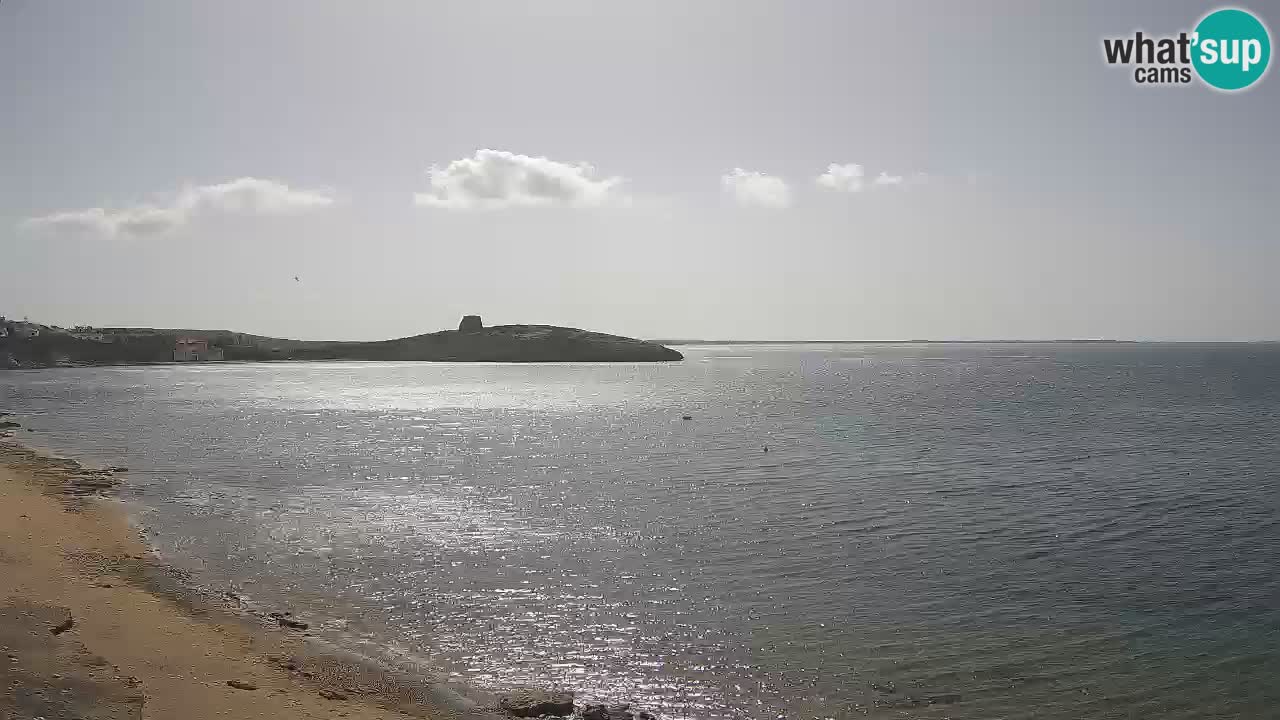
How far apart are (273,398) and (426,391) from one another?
3082 cm

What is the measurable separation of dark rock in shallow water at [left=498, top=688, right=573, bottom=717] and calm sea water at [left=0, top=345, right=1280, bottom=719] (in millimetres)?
815

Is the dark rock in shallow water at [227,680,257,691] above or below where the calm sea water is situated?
above

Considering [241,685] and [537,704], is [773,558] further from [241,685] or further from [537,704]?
[241,685]

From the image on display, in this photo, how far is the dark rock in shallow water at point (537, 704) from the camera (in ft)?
48.2

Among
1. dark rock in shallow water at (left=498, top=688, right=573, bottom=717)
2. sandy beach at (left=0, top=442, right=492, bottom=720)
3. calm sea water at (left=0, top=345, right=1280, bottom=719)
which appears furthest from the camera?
calm sea water at (left=0, top=345, right=1280, bottom=719)

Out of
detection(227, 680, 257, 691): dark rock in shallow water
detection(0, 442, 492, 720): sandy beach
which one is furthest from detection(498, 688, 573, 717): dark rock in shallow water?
detection(227, 680, 257, 691): dark rock in shallow water

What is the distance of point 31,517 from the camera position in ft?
87.1

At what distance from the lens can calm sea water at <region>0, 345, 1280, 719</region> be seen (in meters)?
16.8

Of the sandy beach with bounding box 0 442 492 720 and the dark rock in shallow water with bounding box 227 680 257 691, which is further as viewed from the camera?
the dark rock in shallow water with bounding box 227 680 257 691

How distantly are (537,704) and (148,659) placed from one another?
8.42 meters

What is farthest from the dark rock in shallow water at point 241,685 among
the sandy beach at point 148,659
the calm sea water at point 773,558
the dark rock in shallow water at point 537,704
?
the dark rock in shallow water at point 537,704

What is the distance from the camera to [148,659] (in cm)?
1547

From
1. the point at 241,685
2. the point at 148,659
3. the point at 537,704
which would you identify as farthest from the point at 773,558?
the point at 148,659

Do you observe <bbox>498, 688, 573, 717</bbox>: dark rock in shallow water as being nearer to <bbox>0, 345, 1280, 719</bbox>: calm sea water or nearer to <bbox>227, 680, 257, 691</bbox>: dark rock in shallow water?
<bbox>0, 345, 1280, 719</bbox>: calm sea water
